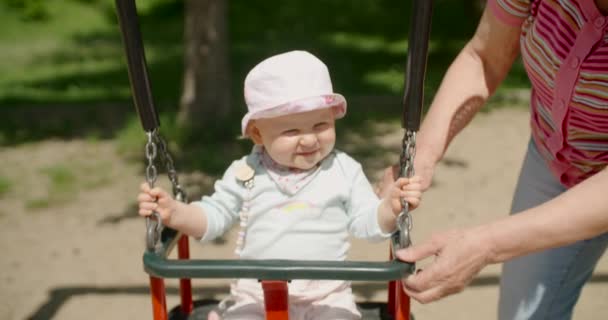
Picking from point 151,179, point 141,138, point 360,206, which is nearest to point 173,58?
point 141,138

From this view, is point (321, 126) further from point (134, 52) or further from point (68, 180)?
point (68, 180)

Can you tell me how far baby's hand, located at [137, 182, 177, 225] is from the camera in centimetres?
208

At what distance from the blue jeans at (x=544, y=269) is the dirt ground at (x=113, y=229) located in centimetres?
133

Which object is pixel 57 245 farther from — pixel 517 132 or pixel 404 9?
pixel 404 9

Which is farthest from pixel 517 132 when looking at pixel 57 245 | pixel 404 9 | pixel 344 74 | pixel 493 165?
pixel 404 9

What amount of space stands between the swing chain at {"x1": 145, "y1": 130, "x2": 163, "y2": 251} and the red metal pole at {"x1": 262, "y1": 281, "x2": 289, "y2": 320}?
0.33 metres

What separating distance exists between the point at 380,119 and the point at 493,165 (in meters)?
1.49

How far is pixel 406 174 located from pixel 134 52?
79cm

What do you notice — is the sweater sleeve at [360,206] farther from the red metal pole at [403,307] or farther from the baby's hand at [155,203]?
the baby's hand at [155,203]

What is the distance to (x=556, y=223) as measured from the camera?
181 cm

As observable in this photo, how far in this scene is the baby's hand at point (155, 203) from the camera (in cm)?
208

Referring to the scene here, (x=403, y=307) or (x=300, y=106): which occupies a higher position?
(x=300, y=106)

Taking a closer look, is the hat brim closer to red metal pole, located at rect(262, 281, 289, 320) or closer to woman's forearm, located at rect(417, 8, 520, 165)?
woman's forearm, located at rect(417, 8, 520, 165)

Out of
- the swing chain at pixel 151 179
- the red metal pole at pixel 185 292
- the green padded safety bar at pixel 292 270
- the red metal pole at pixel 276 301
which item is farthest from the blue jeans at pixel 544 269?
the swing chain at pixel 151 179
